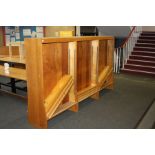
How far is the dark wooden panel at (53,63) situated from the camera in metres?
3.08

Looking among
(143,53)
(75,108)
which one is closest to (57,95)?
(75,108)

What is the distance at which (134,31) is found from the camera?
831cm

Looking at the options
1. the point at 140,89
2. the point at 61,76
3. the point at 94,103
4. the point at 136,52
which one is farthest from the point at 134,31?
the point at 61,76

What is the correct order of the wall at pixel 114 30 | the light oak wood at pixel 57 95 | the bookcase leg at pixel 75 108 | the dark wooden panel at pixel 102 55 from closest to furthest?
the light oak wood at pixel 57 95 < the bookcase leg at pixel 75 108 < the dark wooden panel at pixel 102 55 < the wall at pixel 114 30

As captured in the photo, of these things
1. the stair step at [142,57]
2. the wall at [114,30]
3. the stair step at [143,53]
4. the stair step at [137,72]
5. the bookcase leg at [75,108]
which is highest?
the wall at [114,30]

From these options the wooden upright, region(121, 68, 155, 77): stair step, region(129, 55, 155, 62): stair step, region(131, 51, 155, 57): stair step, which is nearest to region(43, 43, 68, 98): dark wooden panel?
the wooden upright

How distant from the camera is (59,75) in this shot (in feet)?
11.2

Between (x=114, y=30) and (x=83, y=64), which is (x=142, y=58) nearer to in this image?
(x=114, y=30)

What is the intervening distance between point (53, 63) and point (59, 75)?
0.94 ft

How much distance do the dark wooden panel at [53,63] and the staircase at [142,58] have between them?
4211mm

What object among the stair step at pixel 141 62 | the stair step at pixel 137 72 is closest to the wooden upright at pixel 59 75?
the stair step at pixel 137 72

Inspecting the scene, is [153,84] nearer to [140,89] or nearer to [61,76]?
[140,89]

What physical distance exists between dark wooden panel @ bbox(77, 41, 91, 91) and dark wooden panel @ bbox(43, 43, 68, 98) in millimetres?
445

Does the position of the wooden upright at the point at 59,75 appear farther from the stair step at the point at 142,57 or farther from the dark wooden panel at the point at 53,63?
the stair step at the point at 142,57
